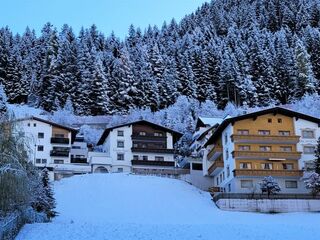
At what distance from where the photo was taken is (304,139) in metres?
58.8

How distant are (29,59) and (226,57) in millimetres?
48934

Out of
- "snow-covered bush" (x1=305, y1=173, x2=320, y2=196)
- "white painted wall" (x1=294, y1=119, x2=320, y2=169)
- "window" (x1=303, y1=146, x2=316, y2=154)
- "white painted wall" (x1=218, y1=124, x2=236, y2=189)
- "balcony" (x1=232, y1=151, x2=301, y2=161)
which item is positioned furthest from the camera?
"window" (x1=303, y1=146, x2=316, y2=154)

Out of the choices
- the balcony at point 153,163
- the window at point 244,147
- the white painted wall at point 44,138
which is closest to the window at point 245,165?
the window at point 244,147

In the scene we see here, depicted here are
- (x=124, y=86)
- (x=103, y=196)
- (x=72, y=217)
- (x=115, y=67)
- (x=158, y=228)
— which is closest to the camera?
(x=158, y=228)

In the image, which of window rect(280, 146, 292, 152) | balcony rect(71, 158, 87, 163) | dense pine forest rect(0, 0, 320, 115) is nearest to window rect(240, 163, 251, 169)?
window rect(280, 146, 292, 152)

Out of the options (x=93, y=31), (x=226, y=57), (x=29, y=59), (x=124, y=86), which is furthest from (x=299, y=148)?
(x=93, y=31)

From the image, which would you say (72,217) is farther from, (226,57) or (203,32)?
(203,32)

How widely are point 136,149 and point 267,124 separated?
21915 mm

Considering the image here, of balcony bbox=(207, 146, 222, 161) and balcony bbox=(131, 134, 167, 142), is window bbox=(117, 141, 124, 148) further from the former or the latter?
balcony bbox=(207, 146, 222, 161)

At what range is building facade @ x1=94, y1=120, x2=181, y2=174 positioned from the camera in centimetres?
7262

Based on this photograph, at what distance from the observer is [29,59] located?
130 meters

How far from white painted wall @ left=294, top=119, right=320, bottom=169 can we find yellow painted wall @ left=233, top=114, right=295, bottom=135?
67 centimetres

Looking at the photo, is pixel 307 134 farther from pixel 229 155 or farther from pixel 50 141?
pixel 50 141

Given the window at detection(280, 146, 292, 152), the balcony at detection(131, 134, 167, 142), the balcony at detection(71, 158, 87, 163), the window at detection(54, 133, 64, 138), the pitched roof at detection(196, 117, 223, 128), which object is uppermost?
the pitched roof at detection(196, 117, 223, 128)
